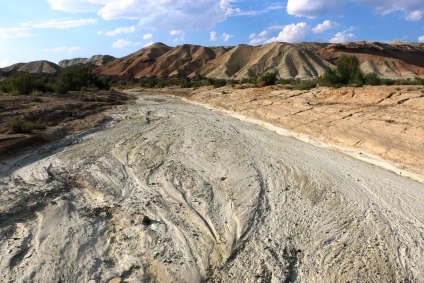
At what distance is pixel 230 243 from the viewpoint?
21.2 ft

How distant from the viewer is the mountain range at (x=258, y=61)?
84.5 metres

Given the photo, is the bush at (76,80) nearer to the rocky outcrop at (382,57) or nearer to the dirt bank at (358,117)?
the dirt bank at (358,117)

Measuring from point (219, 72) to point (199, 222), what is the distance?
275 ft

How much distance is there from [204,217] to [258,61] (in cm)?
8466

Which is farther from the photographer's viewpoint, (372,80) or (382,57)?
(382,57)

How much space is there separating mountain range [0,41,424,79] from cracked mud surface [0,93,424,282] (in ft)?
221

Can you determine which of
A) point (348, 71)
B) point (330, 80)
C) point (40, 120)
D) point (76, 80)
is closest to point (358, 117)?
point (330, 80)

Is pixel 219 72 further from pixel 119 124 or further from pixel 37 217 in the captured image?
pixel 37 217

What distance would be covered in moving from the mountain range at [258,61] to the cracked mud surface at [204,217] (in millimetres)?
67394

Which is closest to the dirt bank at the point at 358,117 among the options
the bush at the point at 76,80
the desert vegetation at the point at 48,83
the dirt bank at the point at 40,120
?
the dirt bank at the point at 40,120

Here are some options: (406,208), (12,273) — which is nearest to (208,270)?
(12,273)

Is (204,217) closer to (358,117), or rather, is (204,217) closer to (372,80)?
(358,117)

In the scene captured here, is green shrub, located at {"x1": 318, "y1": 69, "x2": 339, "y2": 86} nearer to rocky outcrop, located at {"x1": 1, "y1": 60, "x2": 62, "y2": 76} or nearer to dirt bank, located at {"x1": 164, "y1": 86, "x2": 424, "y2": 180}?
dirt bank, located at {"x1": 164, "y1": 86, "x2": 424, "y2": 180}

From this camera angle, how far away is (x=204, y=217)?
7.34 meters
